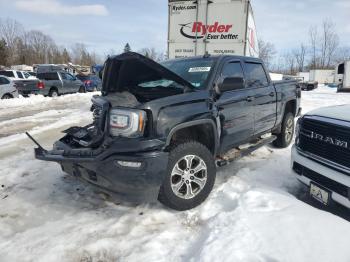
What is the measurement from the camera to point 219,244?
293 cm

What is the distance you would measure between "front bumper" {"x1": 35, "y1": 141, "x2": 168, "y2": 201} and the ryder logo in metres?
7.13

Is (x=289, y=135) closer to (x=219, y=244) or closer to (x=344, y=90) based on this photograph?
(x=219, y=244)

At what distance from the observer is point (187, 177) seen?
12.1 feet

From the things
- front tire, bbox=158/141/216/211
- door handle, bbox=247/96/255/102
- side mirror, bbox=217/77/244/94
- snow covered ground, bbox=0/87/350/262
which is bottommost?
snow covered ground, bbox=0/87/350/262

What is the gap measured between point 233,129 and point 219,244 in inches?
75.4

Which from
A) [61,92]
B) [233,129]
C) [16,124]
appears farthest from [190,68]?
[61,92]

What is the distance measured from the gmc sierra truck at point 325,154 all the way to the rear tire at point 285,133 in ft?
8.58

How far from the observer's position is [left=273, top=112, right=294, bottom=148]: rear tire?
6.59 meters

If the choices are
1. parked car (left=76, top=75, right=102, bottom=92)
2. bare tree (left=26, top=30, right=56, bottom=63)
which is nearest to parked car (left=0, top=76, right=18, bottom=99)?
parked car (left=76, top=75, right=102, bottom=92)

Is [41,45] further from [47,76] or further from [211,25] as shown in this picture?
[211,25]

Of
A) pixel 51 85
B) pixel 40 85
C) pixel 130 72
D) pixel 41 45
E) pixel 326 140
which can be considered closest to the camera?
pixel 326 140

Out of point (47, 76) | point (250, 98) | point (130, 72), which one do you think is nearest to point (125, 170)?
point (130, 72)

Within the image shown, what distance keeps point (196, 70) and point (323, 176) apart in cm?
212

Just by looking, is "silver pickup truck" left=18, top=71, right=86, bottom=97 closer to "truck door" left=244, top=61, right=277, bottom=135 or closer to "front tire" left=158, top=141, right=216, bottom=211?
"truck door" left=244, top=61, right=277, bottom=135
